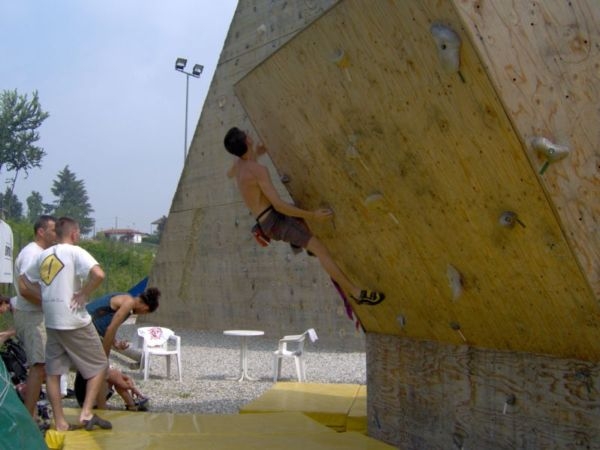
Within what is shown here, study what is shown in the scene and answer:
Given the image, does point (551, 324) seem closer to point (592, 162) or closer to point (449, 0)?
point (592, 162)

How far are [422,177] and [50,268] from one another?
3.11 metres

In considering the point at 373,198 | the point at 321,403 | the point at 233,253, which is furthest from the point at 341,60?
the point at 233,253

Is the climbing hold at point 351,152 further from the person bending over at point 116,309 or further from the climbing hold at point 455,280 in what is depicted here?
the person bending over at point 116,309

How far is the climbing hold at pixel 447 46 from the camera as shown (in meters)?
3.21

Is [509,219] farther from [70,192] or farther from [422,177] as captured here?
[70,192]

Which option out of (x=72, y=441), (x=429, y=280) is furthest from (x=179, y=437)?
(x=429, y=280)

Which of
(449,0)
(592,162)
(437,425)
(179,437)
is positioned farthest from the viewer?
(179,437)

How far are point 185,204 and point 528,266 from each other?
13.5 m

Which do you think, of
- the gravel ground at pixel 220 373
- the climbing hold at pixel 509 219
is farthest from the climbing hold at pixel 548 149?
the gravel ground at pixel 220 373

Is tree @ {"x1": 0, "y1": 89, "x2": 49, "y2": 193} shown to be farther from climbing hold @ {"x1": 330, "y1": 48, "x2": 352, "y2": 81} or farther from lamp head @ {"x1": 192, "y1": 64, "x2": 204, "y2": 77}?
climbing hold @ {"x1": 330, "y1": 48, "x2": 352, "y2": 81}

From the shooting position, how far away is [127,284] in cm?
2542

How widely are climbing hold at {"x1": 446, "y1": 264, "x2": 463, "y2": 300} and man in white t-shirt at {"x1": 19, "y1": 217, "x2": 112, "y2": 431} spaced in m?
2.66

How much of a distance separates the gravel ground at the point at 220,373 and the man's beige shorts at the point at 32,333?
5.53ft

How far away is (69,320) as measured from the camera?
18.7ft
